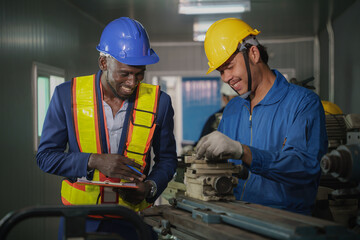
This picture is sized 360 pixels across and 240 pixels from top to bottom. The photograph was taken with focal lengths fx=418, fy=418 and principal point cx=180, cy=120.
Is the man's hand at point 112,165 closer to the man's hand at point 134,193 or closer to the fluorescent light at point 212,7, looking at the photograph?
the man's hand at point 134,193

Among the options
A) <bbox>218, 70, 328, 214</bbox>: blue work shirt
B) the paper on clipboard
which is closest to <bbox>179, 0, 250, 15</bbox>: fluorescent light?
<bbox>218, 70, 328, 214</bbox>: blue work shirt

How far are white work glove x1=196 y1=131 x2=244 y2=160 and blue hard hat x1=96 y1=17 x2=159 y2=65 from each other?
768mm

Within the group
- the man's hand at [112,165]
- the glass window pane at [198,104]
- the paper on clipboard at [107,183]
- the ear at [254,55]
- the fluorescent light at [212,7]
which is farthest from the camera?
the glass window pane at [198,104]

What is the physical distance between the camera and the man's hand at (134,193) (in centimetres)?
235

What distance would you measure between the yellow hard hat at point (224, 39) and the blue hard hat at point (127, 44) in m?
0.37

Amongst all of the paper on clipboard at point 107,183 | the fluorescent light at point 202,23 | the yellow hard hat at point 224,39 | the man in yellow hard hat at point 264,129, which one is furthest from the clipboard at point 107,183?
the fluorescent light at point 202,23

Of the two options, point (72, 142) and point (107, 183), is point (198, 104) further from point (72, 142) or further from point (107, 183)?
point (107, 183)

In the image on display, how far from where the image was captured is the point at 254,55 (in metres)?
Answer: 2.52

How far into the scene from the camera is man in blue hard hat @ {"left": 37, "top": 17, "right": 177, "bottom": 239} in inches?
91.4

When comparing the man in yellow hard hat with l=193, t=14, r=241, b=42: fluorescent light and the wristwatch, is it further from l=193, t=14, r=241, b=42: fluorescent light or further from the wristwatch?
l=193, t=14, r=241, b=42: fluorescent light

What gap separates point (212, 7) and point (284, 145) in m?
4.70

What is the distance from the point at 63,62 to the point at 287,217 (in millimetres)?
5273

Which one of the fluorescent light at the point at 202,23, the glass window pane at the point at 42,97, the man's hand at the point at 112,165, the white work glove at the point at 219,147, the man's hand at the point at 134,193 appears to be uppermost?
the fluorescent light at the point at 202,23

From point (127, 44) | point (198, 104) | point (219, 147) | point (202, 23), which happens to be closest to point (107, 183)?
point (219, 147)
